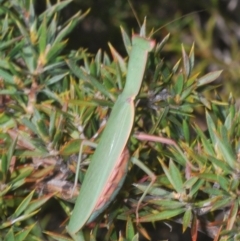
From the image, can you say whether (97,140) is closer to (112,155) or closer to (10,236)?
(112,155)

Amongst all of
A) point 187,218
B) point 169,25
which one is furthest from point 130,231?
point 169,25

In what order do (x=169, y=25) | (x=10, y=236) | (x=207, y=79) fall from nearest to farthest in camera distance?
(x=10, y=236)
(x=207, y=79)
(x=169, y=25)

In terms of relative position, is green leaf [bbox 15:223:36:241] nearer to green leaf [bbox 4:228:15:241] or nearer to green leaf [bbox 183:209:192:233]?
green leaf [bbox 4:228:15:241]

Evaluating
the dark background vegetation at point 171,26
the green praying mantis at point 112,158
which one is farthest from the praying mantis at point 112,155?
the dark background vegetation at point 171,26

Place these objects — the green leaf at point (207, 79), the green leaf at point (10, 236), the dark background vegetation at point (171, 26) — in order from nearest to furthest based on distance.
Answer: the green leaf at point (10, 236)
the green leaf at point (207, 79)
the dark background vegetation at point (171, 26)

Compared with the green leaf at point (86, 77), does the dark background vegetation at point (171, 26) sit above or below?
below

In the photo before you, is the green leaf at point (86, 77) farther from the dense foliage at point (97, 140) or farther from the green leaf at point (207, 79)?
the green leaf at point (207, 79)

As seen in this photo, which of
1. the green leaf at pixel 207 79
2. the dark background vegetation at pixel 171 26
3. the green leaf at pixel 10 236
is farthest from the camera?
the dark background vegetation at pixel 171 26

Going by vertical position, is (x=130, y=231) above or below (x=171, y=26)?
above

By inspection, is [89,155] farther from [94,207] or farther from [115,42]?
[115,42]
